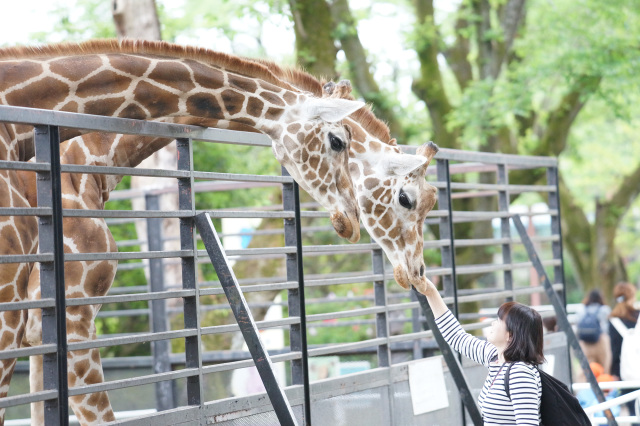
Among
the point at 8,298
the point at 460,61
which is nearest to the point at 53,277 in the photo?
the point at 8,298

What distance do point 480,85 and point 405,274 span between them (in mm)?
8115

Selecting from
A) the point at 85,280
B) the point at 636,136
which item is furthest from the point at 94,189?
the point at 636,136

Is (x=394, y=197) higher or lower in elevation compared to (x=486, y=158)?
lower

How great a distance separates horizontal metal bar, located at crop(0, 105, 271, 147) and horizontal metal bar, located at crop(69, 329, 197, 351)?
2.98 feet

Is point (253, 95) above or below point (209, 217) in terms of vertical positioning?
above

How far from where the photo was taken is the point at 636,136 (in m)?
21.4

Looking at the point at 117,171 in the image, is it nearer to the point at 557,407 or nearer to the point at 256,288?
the point at 256,288

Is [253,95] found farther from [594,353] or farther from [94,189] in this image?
[594,353]

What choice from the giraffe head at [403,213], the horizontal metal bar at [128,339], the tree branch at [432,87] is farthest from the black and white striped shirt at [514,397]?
the tree branch at [432,87]

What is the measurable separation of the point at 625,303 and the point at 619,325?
1.57 feet

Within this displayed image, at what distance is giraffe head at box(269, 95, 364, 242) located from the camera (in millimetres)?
3818

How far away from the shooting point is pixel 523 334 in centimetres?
346

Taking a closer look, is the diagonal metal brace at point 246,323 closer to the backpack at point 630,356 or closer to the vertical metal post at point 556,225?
the vertical metal post at point 556,225

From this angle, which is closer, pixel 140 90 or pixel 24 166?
pixel 24 166
